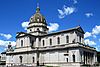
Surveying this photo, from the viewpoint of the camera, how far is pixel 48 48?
203ft

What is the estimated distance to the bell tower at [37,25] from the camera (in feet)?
230

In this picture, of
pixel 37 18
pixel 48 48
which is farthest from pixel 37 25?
pixel 48 48

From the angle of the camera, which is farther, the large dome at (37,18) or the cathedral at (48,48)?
the large dome at (37,18)

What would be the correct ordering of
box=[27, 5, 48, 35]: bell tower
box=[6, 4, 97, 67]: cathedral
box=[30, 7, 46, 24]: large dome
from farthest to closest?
1. box=[30, 7, 46, 24]: large dome
2. box=[27, 5, 48, 35]: bell tower
3. box=[6, 4, 97, 67]: cathedral

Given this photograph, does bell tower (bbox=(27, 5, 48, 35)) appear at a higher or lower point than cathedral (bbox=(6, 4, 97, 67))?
higher

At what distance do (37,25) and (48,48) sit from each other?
40.1 feet

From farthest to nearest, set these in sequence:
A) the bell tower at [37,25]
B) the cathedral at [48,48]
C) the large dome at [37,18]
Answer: the large dome at [37,18]
the bell tower at [37,25]
the cathedral at [48,48]

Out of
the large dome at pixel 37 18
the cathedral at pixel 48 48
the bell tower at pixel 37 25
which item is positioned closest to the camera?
the cathedral at pixel 48 48

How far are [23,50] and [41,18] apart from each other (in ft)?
46.5

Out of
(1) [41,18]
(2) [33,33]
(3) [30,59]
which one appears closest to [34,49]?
(3) [30,59]

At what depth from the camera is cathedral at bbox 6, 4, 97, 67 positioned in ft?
182

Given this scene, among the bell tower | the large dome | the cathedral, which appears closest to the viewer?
the cathedral

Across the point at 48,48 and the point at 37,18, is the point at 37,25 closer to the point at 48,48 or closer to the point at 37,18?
the point at 37,18

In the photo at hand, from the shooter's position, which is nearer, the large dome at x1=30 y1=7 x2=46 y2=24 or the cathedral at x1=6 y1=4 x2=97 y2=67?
the cathedral at x1=6 y1=4 x2=97 y2=67
